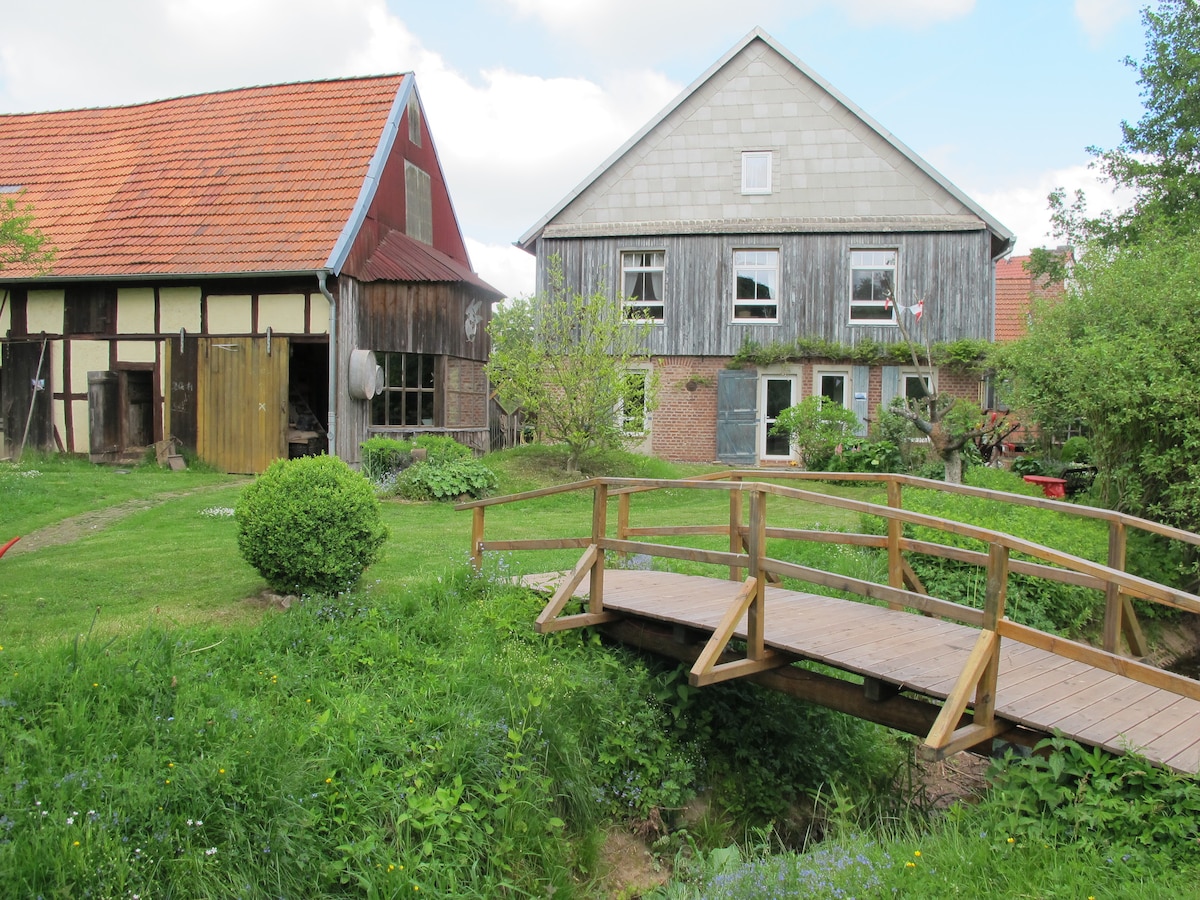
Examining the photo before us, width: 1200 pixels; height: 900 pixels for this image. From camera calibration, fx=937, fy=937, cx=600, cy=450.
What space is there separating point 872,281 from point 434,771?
1675 cm

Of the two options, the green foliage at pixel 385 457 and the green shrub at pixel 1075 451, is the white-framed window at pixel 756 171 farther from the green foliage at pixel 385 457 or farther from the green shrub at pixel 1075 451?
the green foliage at pixel 385 457

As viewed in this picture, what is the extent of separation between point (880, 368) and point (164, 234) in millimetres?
13906

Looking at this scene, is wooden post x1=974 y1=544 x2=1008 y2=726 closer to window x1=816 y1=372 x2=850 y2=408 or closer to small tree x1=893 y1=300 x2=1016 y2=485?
small tree x1=893 y1=300 x2=1016 y2=485

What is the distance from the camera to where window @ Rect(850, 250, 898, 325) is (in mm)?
19250

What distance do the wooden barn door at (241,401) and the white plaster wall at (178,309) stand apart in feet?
1.24

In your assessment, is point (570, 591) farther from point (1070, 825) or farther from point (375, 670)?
point (1070, 825)

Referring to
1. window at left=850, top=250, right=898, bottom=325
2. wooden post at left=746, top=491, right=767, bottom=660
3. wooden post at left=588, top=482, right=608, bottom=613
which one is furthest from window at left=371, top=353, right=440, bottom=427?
wooden post at left=746, top=491, right=767, bottom=660

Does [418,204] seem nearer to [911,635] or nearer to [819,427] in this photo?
[819,427]

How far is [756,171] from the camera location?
64.2 ft

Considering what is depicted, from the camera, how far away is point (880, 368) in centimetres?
1928

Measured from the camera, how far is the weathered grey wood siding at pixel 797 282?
18.9m

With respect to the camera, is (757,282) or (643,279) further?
(643,279)

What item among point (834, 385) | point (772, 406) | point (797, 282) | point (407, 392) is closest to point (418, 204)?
point (407, 392)

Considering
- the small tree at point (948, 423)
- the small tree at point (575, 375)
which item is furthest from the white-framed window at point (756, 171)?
the small tree at point (575, 375)
